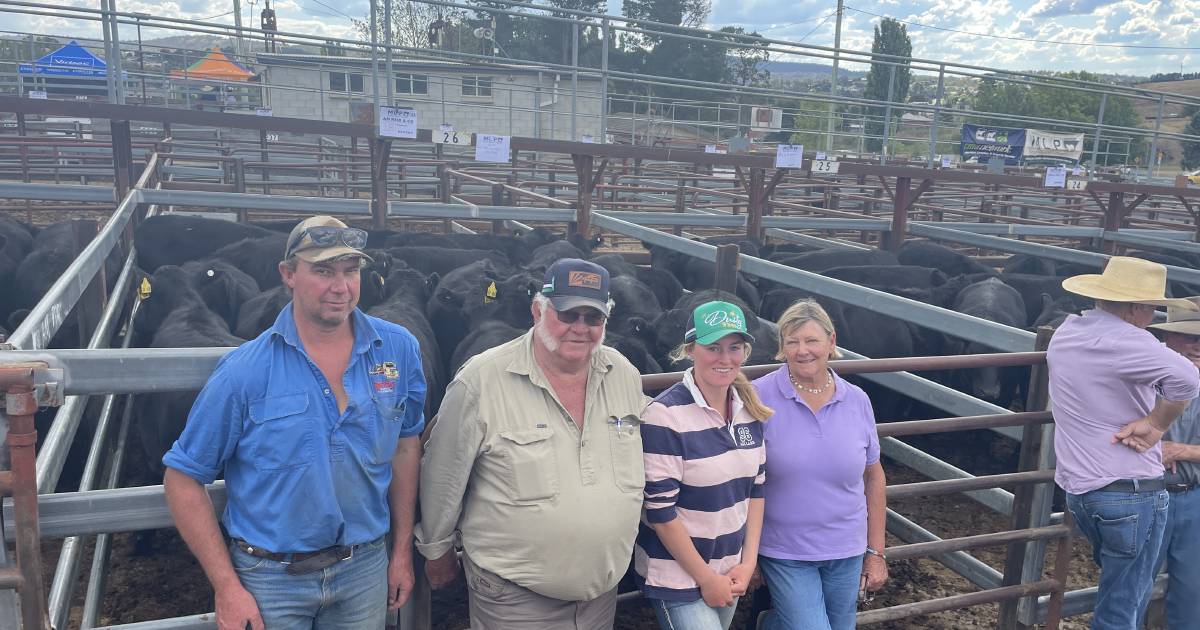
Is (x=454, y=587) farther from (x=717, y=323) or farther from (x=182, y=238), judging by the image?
(x=182, y=238)

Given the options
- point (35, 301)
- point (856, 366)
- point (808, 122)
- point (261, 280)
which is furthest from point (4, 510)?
point (808, 122)

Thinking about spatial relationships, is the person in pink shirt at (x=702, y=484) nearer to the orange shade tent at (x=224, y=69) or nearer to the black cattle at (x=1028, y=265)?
the black cattle at (x=1028, y=265)

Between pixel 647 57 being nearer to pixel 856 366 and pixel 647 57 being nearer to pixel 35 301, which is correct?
pixel 35 301

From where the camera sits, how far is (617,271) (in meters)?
8.20

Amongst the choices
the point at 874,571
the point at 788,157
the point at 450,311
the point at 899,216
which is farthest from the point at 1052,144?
the point at 874,571

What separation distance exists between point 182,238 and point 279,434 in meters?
8.27

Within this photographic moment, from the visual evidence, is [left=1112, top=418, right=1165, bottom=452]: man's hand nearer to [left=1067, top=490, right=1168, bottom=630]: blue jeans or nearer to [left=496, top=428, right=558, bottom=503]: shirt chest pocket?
[left=1067, top=490, right=1168, bottom=630]: blue jeans

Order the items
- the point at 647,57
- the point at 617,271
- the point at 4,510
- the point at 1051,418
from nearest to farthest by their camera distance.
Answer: the point at 4,510 → the point at 1051,418 → the point at 617,271 → the point at 647,57

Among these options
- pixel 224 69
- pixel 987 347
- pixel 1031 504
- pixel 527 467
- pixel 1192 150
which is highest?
pixel 224 69

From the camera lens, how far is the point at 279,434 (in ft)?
7.16

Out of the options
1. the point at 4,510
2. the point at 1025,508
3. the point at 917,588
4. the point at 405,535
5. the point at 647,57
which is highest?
the point at 647,57

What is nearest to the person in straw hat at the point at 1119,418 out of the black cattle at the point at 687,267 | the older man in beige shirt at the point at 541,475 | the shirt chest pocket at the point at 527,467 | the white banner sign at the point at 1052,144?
the older man in beige shirt at the point at 541,475

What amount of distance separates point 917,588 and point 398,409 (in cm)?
330

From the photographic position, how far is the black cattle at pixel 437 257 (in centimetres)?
889
